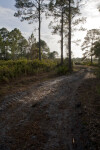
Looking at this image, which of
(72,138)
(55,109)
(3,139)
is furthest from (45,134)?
(55,109)

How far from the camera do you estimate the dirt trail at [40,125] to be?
9.07ft

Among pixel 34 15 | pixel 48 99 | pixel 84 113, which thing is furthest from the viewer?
pixel 34 15

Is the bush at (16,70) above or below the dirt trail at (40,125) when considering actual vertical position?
above

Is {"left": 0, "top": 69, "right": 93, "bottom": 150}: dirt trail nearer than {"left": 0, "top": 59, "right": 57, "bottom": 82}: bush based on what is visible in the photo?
Yes

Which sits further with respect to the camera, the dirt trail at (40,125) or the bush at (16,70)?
the bush at (16,70)

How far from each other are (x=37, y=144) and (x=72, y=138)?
0.84 metres

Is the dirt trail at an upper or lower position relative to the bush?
lower

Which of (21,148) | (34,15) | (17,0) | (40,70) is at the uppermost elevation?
(17,0)

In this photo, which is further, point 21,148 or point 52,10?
point 52,10

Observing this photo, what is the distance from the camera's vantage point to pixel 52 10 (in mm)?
17031

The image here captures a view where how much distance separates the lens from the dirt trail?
276 cm

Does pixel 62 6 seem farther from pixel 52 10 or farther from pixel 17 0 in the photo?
pixel 17 0

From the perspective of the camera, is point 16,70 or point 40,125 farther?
point 16,70

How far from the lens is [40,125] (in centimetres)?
357
